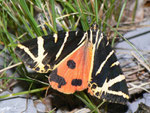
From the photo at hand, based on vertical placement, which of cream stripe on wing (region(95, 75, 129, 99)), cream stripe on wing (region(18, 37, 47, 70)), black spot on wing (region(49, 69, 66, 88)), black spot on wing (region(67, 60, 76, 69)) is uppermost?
cream stripe on wing (region(18, 37, 47, 70))

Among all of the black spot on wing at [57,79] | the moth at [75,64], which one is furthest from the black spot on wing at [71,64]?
the black spot on wing at [57,79]

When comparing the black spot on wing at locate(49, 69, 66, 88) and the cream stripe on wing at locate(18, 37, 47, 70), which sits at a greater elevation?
the cream stripe on wing at locate(18, 37, 47, 70)

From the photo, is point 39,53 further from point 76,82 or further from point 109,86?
point 109,86

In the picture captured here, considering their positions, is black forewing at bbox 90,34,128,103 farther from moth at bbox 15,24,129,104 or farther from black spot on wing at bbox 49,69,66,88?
black spot on wing at bbox 49,69,66,88

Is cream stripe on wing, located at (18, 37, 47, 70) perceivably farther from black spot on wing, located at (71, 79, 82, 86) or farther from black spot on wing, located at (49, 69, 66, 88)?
black spot on wing, located at (71, 79, 82, 86)

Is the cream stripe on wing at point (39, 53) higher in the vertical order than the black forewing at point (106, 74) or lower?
higher

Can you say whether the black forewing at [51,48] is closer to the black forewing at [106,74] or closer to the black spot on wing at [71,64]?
the black spot on wing at [71,64]

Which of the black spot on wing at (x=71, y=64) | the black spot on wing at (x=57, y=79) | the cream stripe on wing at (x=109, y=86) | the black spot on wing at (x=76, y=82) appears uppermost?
the black spot on wing at (x=71, y=64)

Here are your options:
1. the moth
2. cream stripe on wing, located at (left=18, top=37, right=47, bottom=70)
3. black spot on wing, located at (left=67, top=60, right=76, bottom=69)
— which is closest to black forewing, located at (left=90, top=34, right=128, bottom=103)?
the moth

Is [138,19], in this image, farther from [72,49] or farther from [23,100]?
[23,100]
